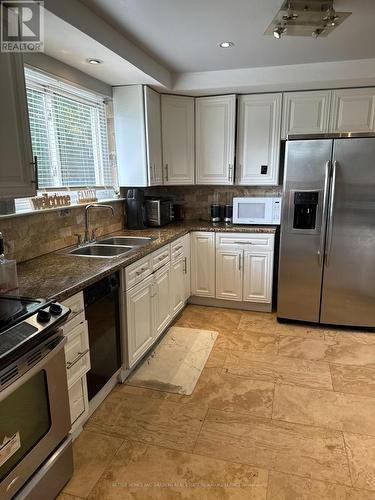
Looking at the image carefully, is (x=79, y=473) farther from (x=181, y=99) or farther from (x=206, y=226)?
(x=181, y=99)

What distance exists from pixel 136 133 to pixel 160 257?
1259 mm

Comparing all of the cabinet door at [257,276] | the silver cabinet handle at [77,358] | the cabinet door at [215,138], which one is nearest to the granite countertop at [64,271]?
the silver cabinet handle at [77,358]

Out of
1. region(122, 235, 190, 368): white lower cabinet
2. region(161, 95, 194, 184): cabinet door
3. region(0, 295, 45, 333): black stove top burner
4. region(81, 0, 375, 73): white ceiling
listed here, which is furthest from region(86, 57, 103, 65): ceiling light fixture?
region(0, 295, 45, 333): black stove top burner

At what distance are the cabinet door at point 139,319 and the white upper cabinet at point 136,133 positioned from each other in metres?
1.19

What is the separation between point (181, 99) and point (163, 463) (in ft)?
10.6

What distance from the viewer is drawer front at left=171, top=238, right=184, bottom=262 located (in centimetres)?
306

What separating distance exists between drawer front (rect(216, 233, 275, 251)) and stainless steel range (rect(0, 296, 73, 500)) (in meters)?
2.27

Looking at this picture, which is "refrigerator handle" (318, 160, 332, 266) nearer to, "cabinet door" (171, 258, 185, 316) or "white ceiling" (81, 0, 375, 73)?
"white ceiling" (81, 0, 375, 73)

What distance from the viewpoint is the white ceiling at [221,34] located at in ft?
6.28

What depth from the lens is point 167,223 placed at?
12.0 ft

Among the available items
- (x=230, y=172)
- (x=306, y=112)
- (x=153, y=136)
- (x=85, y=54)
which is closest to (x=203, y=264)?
(x=230, y=172)

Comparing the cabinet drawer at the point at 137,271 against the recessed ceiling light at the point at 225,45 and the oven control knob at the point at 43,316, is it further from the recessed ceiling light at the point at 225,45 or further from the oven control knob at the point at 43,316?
the recessed ceiling light at the point at 225,45

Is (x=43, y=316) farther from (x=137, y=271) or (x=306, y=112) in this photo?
(x=306, y=112)

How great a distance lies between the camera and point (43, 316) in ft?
4.34
